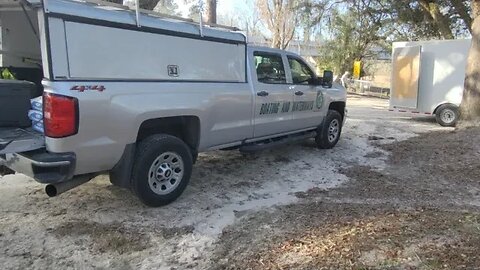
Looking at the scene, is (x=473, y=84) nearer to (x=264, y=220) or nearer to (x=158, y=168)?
(x=264, y=220)

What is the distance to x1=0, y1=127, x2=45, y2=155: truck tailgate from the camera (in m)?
4.23

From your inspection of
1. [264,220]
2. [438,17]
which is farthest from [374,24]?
[264,220]

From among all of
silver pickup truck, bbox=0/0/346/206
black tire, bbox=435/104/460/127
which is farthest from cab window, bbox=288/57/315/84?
black tire, bbox=435/104/460/127

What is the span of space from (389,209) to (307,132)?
3.21 m

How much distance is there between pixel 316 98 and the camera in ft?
26.7

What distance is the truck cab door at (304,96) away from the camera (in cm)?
759

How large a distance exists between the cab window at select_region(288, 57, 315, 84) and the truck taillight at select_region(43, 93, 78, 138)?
4.23m

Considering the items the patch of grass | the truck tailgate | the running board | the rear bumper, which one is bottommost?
the patch of grass

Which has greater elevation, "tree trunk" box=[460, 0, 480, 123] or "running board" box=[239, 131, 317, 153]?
"tree trunk" box=[460, 0, 480, 123]

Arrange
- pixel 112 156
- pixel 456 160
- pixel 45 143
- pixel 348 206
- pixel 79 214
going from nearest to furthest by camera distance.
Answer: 1. pixel 45 143
2. pixel 112 156
3. pixel 79 214
4. pixel 348 206
5. pixel 456 160

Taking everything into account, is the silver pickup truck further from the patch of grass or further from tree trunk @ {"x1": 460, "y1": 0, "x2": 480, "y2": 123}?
tree trunk @ {"x1": 460, "y1": 0, "x2": 480, "y2": 123}

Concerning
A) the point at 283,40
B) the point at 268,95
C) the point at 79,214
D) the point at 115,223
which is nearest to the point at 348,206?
the point at 268,95

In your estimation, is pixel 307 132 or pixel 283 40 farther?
pixel 283 40

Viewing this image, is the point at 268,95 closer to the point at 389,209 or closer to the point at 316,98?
the point at 316,98
